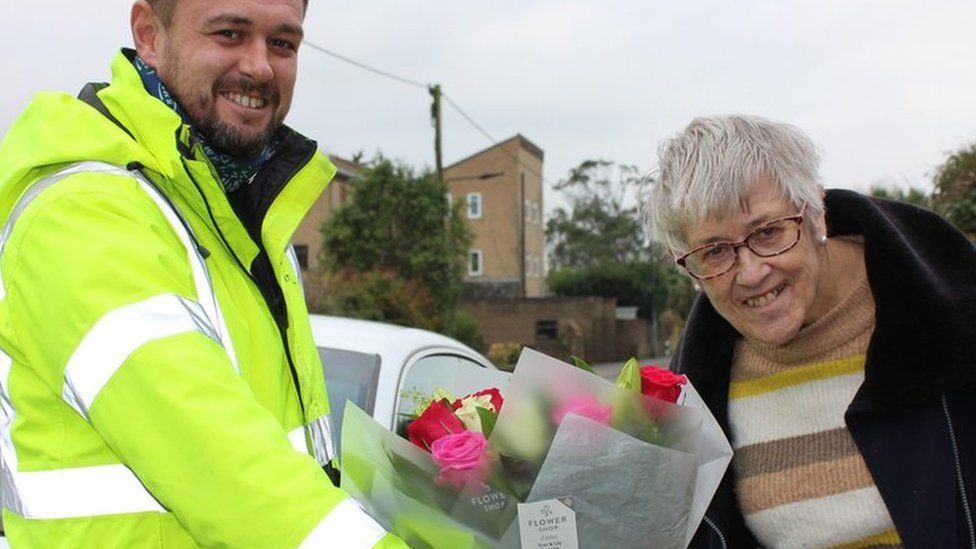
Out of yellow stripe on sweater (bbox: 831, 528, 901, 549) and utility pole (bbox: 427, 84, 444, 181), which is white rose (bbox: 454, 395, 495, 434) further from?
utility pole (bbox: 427, 84, 444, 181)

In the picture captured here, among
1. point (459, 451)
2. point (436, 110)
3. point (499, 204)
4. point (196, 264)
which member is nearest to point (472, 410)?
point (459, 451)

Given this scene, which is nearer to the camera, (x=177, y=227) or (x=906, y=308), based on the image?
(x=177, y=227)

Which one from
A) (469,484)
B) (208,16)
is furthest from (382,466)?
(208,16)

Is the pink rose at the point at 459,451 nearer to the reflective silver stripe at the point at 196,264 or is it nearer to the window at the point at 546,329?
the reflective silver stripe at the point at 196,264

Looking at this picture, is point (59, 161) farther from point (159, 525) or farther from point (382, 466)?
point (382, 466)

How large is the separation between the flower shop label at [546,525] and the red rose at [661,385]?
1.10ft

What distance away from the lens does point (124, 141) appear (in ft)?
5.67

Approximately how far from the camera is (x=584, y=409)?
1.79 m

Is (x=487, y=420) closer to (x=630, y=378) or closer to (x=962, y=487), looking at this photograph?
(x=630, y=378)

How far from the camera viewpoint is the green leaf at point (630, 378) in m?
1.89

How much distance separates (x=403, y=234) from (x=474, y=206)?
18069 millimetres

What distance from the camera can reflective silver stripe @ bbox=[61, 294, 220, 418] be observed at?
1.46 meters

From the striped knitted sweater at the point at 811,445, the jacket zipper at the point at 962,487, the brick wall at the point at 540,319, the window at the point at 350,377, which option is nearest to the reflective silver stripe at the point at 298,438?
the striped knitted sweater at the point at 811,445

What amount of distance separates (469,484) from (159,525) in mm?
504
